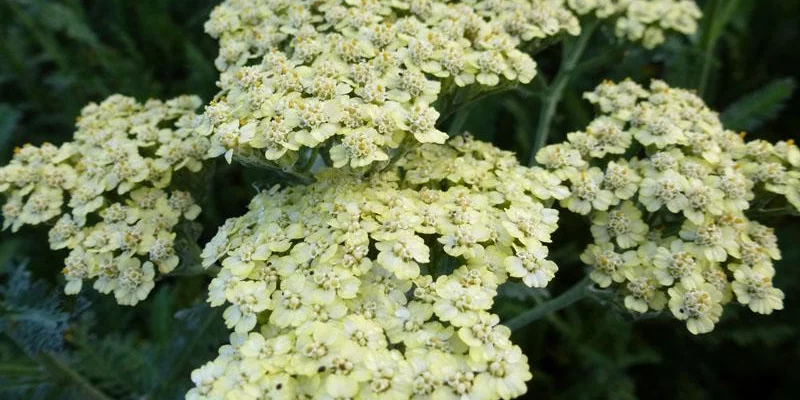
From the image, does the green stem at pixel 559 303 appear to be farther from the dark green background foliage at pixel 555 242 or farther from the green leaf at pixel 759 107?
the green leaf at pixel 759 107

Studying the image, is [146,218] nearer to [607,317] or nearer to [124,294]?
[124,294]

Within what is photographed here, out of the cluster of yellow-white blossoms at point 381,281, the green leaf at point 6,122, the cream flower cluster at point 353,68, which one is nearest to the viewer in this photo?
the cluster of yellow-white blossoms at point 381,281

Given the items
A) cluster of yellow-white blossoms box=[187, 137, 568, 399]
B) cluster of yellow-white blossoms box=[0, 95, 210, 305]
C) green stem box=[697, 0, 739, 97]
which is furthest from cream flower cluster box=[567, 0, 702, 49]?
cluster of yellow-white blossoms box=[0, 95, 210, 305]

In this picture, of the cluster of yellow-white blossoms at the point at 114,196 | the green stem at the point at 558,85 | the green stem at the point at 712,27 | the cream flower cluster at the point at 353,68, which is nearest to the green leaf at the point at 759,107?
the green stem at the point at 712,27

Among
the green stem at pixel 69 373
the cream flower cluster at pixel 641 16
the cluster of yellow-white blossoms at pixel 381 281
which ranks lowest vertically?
the green stem at pixel 69 373

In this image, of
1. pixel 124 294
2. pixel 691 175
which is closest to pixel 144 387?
pixel 124 294

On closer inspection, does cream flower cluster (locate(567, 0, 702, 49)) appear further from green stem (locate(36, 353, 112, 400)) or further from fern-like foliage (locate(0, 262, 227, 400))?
green stem (locate(36, 353, 112, 400))
